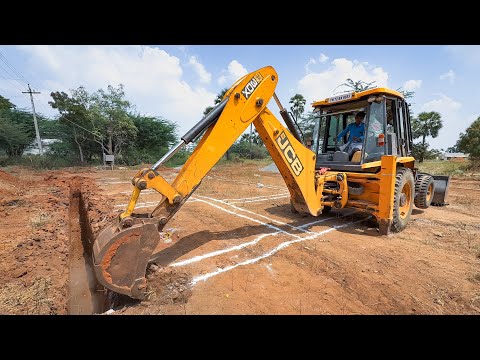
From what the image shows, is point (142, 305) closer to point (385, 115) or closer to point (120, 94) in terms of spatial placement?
point (385, 115)

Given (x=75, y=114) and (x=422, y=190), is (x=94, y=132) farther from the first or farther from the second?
(x=422, y=190)

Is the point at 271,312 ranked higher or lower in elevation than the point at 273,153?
lower

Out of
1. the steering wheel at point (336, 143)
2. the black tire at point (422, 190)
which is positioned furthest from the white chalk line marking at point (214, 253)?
the black tire at point (422, 190)

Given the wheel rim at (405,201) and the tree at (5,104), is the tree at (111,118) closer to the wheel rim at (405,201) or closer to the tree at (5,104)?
the tree at (5,104)

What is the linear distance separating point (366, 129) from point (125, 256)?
16.7ft

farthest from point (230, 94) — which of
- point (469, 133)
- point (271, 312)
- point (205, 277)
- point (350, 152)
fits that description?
point (469, 133)

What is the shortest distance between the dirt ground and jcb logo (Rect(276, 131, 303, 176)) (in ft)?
4.62

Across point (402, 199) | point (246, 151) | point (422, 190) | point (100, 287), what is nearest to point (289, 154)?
point (402, 199)

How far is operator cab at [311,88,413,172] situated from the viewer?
5156mm

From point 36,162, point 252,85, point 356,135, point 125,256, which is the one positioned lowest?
point 125,256

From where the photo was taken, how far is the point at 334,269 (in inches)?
141

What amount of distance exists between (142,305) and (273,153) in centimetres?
314

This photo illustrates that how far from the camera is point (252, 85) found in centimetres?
380

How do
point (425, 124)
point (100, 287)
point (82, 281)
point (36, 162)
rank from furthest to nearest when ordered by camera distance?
point (425, 124) → point (36, 162) → point (82, 281) → point (100, 287)
